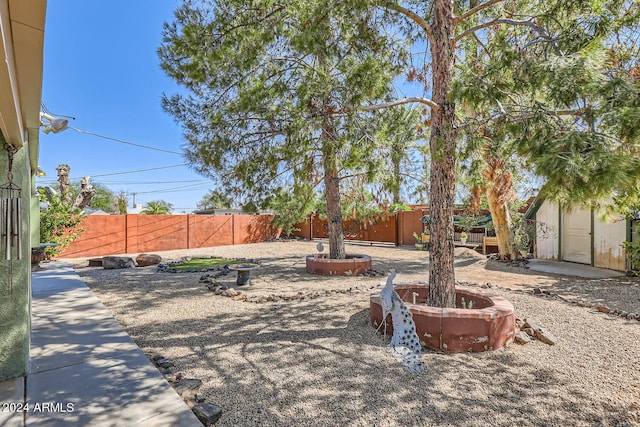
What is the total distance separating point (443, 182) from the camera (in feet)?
13.3

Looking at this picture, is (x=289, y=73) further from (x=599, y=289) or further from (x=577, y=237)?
(x=577, y=237)

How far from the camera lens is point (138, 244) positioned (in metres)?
13.7

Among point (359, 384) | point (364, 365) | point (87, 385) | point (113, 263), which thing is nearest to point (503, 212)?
point (364, 365)

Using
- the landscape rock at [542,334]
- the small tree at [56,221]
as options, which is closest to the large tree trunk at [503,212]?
the landscape rock at [542,334]

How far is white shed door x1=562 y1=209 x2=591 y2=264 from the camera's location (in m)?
9.13

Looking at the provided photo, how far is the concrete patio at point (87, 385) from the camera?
7.19 ft

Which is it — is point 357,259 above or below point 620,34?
below

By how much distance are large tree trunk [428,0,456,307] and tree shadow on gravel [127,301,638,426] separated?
89 centimetres

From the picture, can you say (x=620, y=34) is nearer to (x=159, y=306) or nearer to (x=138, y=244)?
(x=159, y=306)

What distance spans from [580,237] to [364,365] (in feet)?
30.8

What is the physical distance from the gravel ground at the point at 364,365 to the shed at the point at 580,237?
2.75 meters

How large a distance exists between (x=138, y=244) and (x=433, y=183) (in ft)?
43.3

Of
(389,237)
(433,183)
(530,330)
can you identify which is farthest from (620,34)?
(389,237)

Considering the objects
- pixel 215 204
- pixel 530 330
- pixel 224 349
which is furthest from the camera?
pixel 215 204
